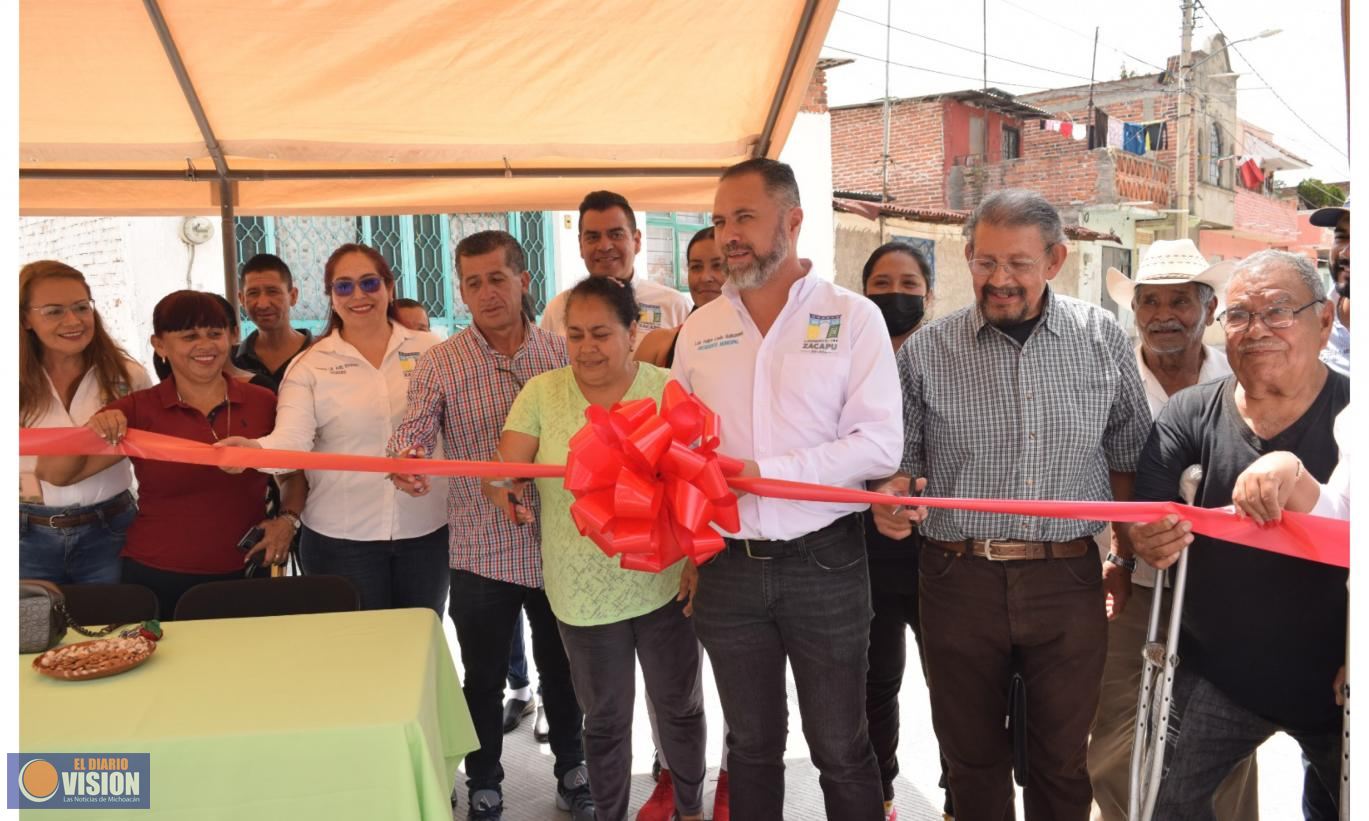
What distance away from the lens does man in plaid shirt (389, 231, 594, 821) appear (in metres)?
3.53

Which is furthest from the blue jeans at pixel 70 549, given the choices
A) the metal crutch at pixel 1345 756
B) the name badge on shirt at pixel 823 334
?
the metal crutch at pixel 1345 756

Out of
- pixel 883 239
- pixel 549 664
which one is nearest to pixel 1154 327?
pixel 549 664

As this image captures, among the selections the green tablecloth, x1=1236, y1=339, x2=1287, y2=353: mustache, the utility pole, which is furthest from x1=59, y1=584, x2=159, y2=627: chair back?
the utility pole

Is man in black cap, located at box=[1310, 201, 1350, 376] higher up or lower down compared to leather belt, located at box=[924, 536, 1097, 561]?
higher up

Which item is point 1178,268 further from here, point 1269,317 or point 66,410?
point 66,410

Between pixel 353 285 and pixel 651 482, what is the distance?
1884 mm

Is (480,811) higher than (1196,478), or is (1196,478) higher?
(1196,478)

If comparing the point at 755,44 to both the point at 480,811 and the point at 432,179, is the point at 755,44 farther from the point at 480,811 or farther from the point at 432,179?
the point at 480,811

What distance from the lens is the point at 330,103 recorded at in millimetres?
4961

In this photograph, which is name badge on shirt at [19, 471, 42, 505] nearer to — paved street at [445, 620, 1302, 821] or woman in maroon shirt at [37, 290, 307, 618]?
woman in maroon shirt at [37, 290, 307, 618]

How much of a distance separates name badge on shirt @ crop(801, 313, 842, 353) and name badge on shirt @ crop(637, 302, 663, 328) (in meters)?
1.89

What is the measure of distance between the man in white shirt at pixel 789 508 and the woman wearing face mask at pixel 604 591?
0.29 meters

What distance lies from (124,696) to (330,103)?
3.42 meters

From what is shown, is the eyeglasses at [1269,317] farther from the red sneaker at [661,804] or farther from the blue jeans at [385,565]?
the blue jeans at [385,565]
